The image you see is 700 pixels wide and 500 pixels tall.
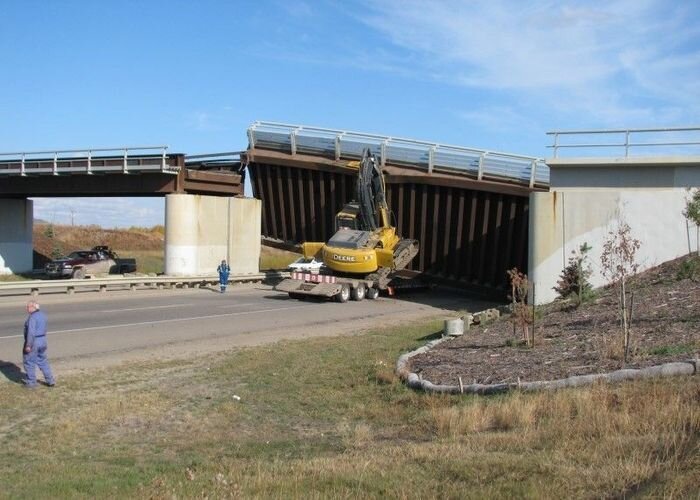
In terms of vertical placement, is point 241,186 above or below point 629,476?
above

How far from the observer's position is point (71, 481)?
21.9 ft

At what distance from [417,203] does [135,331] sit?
17255mm

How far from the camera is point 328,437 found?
8.98 m

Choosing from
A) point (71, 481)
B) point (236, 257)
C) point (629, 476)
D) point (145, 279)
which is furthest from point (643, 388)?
point (236, 257)

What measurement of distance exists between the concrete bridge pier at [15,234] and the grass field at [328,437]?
4067 cm

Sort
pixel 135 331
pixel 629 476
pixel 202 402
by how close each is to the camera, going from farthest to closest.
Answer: pixel 135 331
pixel 202 402
pixel 629 476

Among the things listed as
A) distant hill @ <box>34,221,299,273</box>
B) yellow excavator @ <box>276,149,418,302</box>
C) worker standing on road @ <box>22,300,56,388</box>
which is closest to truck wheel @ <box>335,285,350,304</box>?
yellow excavator @ <box>276,149,418,302</box>

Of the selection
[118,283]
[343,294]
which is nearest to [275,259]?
[118,283]

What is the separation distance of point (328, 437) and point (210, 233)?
30.3 meters

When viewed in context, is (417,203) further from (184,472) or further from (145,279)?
(184,472)

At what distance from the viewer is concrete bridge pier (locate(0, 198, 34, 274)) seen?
4966 cm

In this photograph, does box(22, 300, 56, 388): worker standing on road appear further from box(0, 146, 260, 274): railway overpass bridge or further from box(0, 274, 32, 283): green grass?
box(0, 274, 32, 283): green grass

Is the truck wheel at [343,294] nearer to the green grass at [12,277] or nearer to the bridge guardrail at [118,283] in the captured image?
the bridge guardrail at [118,283]

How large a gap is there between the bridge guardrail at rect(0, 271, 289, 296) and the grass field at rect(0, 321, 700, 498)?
17.3 metres
